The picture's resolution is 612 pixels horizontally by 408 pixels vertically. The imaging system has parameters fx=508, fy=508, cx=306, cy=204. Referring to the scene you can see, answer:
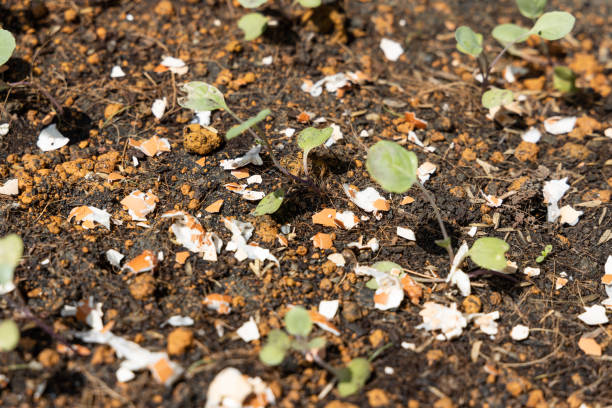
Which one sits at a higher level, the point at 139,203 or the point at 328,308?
the point at 139,203

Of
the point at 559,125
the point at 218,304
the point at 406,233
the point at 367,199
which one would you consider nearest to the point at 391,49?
the point at 559,125

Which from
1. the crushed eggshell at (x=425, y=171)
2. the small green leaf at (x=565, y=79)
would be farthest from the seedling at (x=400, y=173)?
the small green leaf at (x=565, y=79)

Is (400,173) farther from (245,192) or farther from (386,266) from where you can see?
(245,192)

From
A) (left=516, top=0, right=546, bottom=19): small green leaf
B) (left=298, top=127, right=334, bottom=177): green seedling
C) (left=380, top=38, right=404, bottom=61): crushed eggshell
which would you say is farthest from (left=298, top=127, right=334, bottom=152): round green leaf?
(left=516, top=0, right=546, bottom=19): small green leaf

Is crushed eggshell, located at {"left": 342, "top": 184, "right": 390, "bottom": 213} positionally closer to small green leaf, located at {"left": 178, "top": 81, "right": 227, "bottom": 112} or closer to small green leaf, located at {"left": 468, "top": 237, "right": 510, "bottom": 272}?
small green leaf, located at {"left": 468, "top": 237, "right": 510, "bottom": 272}

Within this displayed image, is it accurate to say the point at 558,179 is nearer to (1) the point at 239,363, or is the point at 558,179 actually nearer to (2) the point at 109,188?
(1) the point at 239,363
